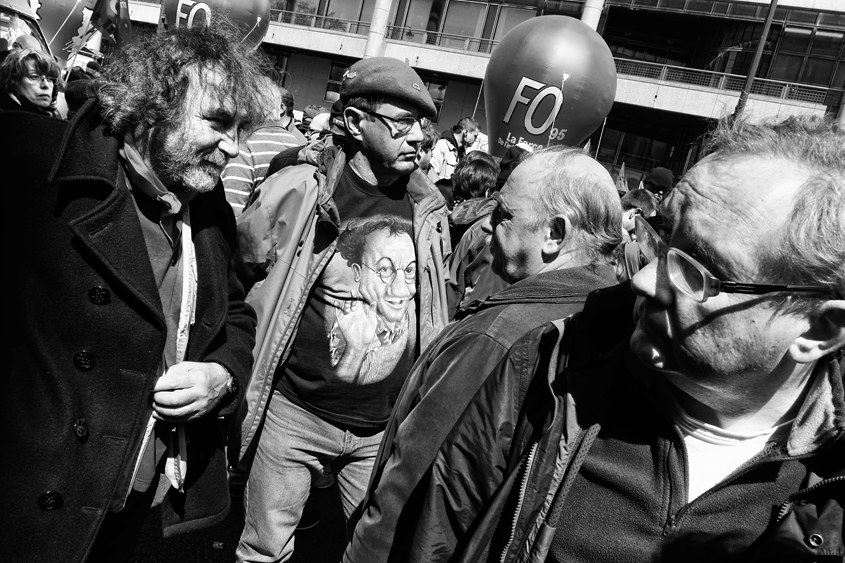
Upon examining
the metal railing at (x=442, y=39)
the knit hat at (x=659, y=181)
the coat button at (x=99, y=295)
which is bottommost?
the coat button at (x=99, y=295)

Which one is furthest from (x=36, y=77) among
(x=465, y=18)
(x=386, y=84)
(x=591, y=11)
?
(x=465, y=18)

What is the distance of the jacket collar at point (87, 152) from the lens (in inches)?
69.3

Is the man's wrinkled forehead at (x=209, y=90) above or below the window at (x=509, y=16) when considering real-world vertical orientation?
below

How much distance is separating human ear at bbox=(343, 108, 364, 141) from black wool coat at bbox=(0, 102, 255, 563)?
51.2 inches

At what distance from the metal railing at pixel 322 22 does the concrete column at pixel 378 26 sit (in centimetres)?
181

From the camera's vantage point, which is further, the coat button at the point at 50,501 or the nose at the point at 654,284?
the coat button at the point at 50,501

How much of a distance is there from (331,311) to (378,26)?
26.9m

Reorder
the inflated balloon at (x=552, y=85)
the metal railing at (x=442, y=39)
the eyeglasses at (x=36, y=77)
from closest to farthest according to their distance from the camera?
the eyeglasses at (x=36, y=77) → the inflated balloon at (x=552, y=85) → the metal railing at (x=442, y=39)

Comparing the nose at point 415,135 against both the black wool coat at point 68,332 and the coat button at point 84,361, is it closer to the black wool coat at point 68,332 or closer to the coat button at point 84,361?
the black wool coat at point 68,332

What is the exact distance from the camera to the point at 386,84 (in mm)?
2949

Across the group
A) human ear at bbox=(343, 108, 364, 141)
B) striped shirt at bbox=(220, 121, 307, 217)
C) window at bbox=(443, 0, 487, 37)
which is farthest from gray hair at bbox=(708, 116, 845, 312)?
window at bbox=(443, 0, 487, 37)

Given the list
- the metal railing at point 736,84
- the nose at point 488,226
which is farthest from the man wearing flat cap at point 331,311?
the metal railing at point 736,84

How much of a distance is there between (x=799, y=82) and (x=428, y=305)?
27881 millimetres

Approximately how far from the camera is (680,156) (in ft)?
89.3
